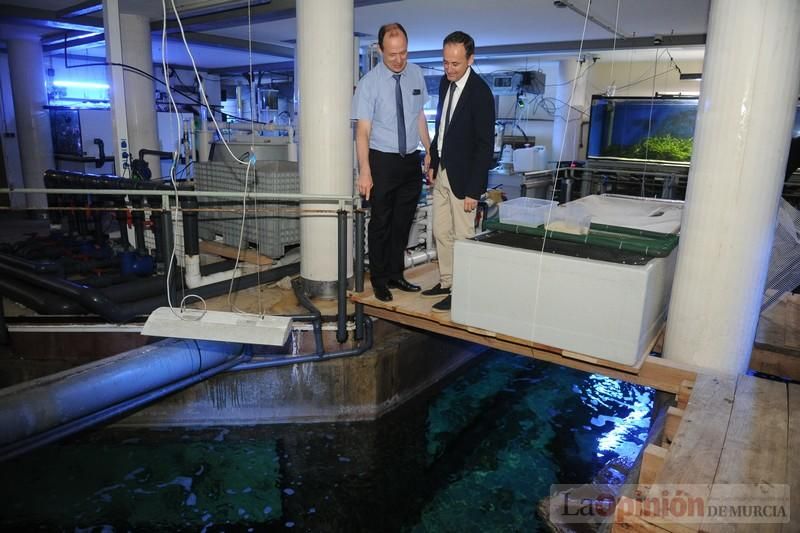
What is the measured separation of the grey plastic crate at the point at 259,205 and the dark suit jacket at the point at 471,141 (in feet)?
4.67

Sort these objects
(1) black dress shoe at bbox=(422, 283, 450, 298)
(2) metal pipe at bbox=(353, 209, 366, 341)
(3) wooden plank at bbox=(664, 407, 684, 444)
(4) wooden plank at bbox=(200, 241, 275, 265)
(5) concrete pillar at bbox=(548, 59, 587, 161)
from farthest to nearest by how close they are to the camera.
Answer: (5) concrete pillar at bbox=(548, 59, 587, 161), (4) wooden plank at bbox=(200, 241, 275, 265), (1) black dress shoe at bbox=(422, 283, 450, 298), (2) metal pipe at bbox=(353, 209, 366, 341), (3) wooden plank at bbox=(664, 407, 684, 444)

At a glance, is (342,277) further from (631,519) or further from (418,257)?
(631,519)

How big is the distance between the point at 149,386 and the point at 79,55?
35.6ft

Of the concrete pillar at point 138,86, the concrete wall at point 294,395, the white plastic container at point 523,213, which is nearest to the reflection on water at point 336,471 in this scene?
the concrete wall at point 294,395

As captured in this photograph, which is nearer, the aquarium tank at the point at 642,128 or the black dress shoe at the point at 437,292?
the black dress shoe at the point at 437,292

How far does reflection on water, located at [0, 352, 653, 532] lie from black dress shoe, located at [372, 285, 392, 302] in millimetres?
935

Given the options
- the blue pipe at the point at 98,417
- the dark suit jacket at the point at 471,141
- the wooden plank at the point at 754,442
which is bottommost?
the blue pipe at the point at 98,417

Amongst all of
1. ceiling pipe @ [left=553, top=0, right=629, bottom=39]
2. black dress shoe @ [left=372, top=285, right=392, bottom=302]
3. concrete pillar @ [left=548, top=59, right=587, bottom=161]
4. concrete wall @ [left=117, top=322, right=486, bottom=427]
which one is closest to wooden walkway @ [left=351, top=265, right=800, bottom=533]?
black dress shoe @ [left=372, top=285, right=392, bottom=302]

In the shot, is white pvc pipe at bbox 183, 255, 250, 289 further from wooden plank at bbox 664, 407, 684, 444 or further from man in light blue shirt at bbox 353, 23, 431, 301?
wooden plank at bbox 664, 407, 684, 444

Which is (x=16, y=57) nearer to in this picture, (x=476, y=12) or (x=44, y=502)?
(x=476, y=12)

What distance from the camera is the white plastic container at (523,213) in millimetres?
3164

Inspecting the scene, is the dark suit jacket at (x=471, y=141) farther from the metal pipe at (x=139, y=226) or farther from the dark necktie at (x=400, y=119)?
the metal pipe at (x=139, y=226)

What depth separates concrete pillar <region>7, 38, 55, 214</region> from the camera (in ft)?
29.0

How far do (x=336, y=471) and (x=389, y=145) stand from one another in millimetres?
2059
